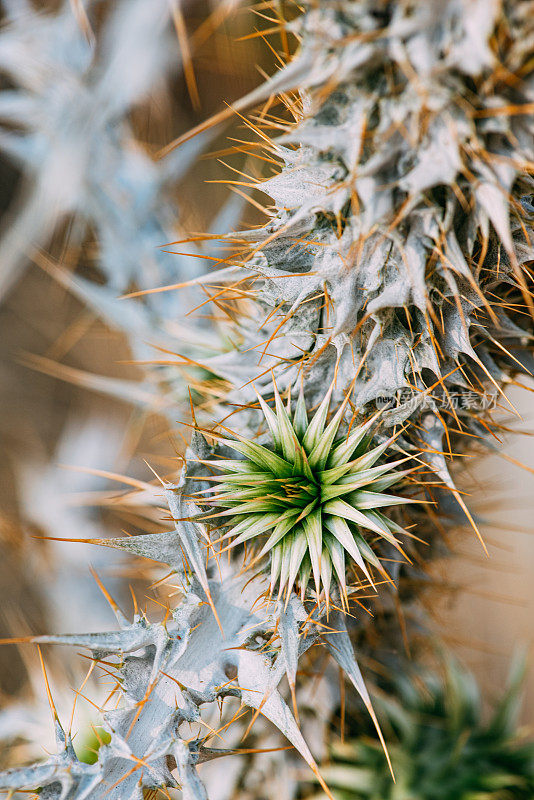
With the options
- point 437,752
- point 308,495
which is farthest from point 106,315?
point 437,752

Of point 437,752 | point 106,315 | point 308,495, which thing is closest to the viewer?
point 308,495

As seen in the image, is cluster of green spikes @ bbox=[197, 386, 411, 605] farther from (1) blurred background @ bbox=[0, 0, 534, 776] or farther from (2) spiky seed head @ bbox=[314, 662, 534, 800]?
(2) spiky seed head @ bbox=[314, 662, 534, 800]

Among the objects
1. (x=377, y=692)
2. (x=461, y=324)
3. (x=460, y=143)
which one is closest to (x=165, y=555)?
(x=461, y=324)

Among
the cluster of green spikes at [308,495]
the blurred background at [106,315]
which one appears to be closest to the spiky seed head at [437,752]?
the blurred background at [106,315]

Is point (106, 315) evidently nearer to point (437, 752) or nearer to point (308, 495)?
point (308, 495)

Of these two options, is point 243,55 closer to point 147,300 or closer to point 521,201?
point 147,300

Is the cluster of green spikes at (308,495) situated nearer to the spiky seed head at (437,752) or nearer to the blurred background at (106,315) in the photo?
the blurred background at (106,315)

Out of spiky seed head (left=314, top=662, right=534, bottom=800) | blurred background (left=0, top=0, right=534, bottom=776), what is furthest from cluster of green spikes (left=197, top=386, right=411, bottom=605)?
spiky seed head (left=314, top=662, right=534, bottom=800)
